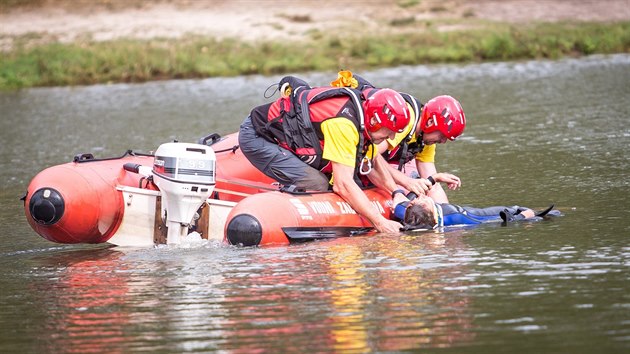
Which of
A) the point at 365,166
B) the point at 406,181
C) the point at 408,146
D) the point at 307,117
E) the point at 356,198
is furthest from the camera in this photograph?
the point at 408,146

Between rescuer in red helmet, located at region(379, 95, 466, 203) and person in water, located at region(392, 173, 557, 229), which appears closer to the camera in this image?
person in water, located at region(392, 173, 557, 229)

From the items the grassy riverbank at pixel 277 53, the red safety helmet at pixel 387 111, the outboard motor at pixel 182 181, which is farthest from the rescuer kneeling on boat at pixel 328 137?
the grassy riverbank at pixel 277 53

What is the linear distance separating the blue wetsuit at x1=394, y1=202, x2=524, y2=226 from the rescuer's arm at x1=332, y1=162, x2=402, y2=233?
0.34m

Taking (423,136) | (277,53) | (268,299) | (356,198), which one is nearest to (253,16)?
(277,53)

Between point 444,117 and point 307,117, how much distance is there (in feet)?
4.02

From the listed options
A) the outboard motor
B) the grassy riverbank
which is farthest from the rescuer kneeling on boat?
the grassy riverbank

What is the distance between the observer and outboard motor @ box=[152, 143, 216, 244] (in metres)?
10.7

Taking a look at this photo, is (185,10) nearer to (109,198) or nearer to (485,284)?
(109,198)

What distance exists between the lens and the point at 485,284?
8.55 metres

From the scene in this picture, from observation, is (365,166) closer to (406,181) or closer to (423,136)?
(406,181)

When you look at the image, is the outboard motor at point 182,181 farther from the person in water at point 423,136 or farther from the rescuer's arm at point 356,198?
the person in water at point 423,136

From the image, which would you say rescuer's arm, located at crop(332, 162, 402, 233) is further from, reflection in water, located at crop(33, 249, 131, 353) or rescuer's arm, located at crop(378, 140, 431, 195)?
reflection in water, located at crop(33, 249, 131, 353)

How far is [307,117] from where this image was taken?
11.0 m

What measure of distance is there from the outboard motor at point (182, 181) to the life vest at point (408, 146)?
1845 millimetres
